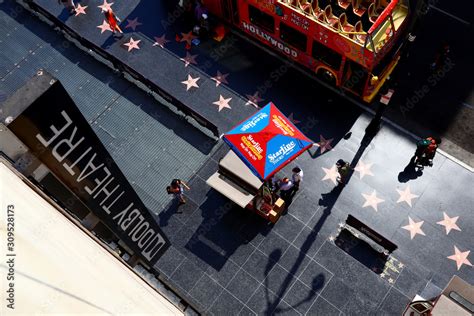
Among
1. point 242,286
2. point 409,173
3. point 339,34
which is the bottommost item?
point 242,286

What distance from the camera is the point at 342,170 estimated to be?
58.9 feet

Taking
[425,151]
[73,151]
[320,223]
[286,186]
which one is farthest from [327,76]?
[73,151]

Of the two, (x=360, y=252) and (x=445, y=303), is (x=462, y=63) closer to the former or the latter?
(x=360, y=252)

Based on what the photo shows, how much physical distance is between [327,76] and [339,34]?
2.77m

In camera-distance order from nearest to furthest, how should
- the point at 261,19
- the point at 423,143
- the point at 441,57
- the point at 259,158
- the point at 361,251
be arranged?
1. the point at 259,158
2. the point at 361,251
3. the point at 423,143
4. the point at 441,57
5. the point at 261,19

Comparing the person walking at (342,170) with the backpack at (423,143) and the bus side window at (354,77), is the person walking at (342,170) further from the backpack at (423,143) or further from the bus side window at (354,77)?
the bus side window at (354,77)

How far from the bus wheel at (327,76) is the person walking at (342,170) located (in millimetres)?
4536

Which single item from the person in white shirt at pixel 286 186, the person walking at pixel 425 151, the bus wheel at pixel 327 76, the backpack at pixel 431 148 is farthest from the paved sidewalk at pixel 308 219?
the backpack at pixel 431 148

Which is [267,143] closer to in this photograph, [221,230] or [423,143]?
[221,230]

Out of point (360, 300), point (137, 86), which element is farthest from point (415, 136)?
point (137, 86)

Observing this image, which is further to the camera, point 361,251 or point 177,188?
point 177,188

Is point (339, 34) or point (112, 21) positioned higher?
point (339, 34)

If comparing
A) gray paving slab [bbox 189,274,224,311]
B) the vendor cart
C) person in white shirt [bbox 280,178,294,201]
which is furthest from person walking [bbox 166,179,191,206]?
person in white shirt [bbox 280,178,294,201]

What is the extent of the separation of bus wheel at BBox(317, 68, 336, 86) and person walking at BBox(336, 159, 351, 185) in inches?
179
